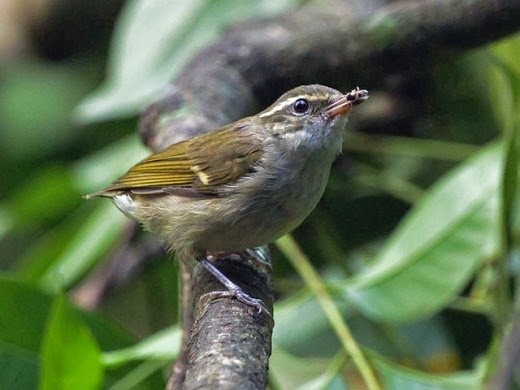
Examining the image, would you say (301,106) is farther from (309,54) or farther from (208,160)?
(309,54)

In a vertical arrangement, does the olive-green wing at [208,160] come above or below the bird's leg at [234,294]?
above

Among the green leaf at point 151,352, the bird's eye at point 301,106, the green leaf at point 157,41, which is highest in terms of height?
the green leaf at point 157,41

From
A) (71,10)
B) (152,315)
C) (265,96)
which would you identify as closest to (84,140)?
(71,10)

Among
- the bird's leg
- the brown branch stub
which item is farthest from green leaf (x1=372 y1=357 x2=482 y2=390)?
the brown branch stub

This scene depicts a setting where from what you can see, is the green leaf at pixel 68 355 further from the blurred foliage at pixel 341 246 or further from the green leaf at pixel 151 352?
the green leaf at pixel 151 352

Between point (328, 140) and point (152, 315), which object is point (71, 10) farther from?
point (328, 140)

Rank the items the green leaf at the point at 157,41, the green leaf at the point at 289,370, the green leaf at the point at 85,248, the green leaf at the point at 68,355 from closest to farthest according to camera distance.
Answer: the green leaf at the point at 68,355 → the green leaf at the point at 289,370 → the green leaf at the point at 85,248 → the green leaf at the point at 157,41

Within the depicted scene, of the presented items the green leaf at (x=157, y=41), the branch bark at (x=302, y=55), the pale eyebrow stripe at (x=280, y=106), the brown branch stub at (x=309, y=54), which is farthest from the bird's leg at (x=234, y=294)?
the green leaf at (x=157, y=41)

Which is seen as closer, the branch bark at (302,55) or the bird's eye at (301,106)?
the bird's eye at (301,106)
